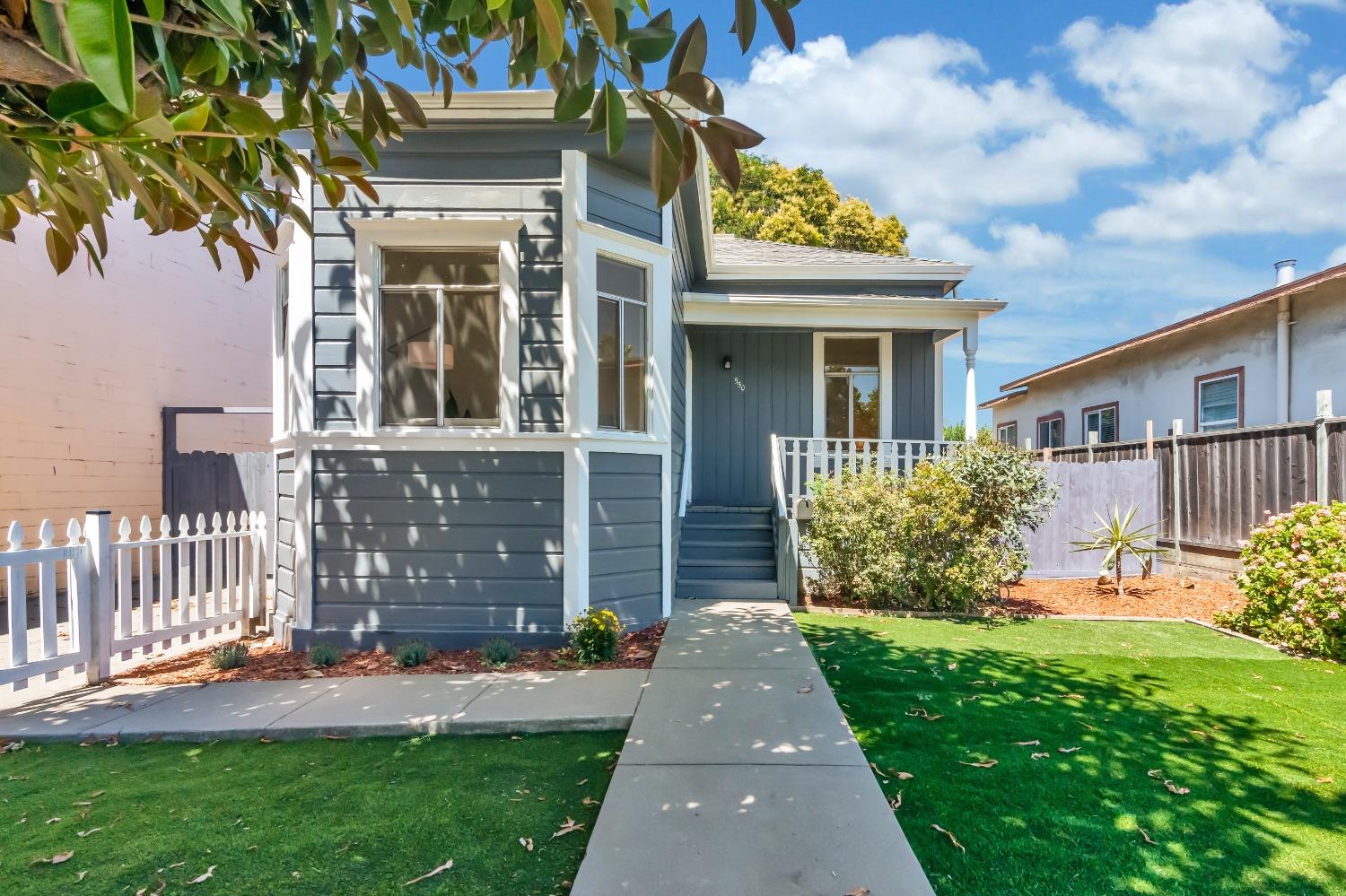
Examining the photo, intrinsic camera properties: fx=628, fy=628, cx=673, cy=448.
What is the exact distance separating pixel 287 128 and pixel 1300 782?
5.19 metres

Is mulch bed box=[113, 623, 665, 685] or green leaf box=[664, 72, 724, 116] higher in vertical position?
green leaf box=[664, 72, 724, 116]

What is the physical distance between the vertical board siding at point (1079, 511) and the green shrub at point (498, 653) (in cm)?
685

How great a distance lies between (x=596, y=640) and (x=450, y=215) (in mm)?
3816

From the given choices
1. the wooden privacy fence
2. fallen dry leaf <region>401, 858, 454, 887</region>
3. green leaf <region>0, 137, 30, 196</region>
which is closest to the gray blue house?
fallen dry leaf <region>401, 858, 454, 887</region>

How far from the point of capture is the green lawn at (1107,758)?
2365mm

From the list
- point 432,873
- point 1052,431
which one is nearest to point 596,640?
point 432,873

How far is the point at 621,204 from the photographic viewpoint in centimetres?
589

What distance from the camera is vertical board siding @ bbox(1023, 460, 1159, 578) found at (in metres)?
8.44

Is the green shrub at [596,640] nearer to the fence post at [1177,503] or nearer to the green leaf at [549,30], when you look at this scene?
the green leaf at [549,30]

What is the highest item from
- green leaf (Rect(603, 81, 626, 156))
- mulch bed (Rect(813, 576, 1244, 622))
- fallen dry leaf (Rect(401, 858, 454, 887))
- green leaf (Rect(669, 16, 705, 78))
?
green leaf (Rect(669, 16, 705, 78))

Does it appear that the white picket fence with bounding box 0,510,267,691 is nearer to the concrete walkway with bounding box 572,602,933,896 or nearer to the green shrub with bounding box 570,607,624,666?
the green shrub with bounding box 570,607,624,666

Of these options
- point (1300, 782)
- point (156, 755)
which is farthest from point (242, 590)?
point (1300, 782)

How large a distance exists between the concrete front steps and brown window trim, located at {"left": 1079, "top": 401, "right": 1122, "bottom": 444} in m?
9.38

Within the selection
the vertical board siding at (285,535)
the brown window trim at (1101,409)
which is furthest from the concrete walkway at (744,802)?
the brown window trim at (1101,409)
